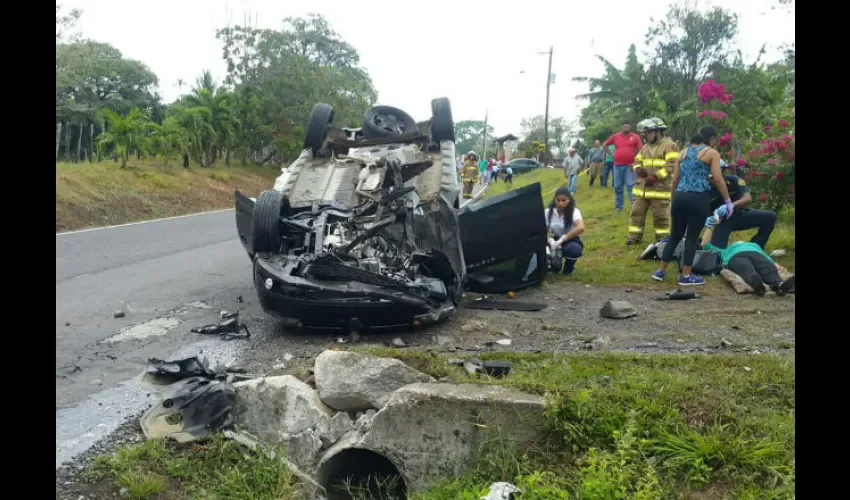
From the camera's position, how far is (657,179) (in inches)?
328

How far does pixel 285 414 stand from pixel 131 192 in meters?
16.4

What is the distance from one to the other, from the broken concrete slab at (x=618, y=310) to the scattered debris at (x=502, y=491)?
301 cm

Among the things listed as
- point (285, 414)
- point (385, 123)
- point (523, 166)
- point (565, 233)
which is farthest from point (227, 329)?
point (523, 166)

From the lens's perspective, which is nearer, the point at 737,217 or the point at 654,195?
the point at 737,217

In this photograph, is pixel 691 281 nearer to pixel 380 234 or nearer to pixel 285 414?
pixel 380 234

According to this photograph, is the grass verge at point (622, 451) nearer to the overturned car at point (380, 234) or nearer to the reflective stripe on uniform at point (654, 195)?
the overturned car at point (380, 234)

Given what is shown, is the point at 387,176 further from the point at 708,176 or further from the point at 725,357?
the point at 725,357

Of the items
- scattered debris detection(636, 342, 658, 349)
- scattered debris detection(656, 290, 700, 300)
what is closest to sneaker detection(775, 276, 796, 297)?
scattered debris detection(656, 290, 700, 300)

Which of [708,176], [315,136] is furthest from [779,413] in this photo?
[315,136]

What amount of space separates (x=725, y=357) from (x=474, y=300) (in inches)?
121

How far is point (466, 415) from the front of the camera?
327 centimetres

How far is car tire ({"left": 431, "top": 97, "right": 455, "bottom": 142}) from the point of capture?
7.47 meters

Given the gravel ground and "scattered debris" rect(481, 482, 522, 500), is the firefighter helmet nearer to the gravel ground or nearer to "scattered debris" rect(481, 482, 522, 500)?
the gravel ground
